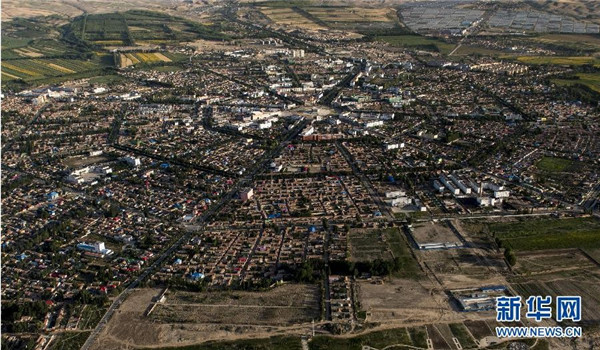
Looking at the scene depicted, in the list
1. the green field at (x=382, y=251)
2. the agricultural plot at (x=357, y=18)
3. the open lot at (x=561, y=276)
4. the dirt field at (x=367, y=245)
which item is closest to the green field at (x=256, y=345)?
the green field at (x=382, y=251)

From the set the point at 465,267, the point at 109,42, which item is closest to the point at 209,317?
the point at 465,267

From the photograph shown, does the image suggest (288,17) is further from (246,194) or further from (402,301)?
(402,301)

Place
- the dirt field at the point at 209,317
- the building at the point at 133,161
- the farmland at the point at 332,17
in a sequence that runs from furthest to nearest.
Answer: the farmland at the point at 332,17 < the building at the point at 133,161 < the dirt field at the point at 209,317

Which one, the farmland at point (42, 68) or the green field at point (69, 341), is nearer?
the green field at point (69, 341)

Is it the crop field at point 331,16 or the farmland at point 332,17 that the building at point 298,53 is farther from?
the crop field at point 331,16

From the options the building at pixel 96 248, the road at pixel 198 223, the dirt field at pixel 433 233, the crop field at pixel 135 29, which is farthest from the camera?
the crop field at pixel 135 29
